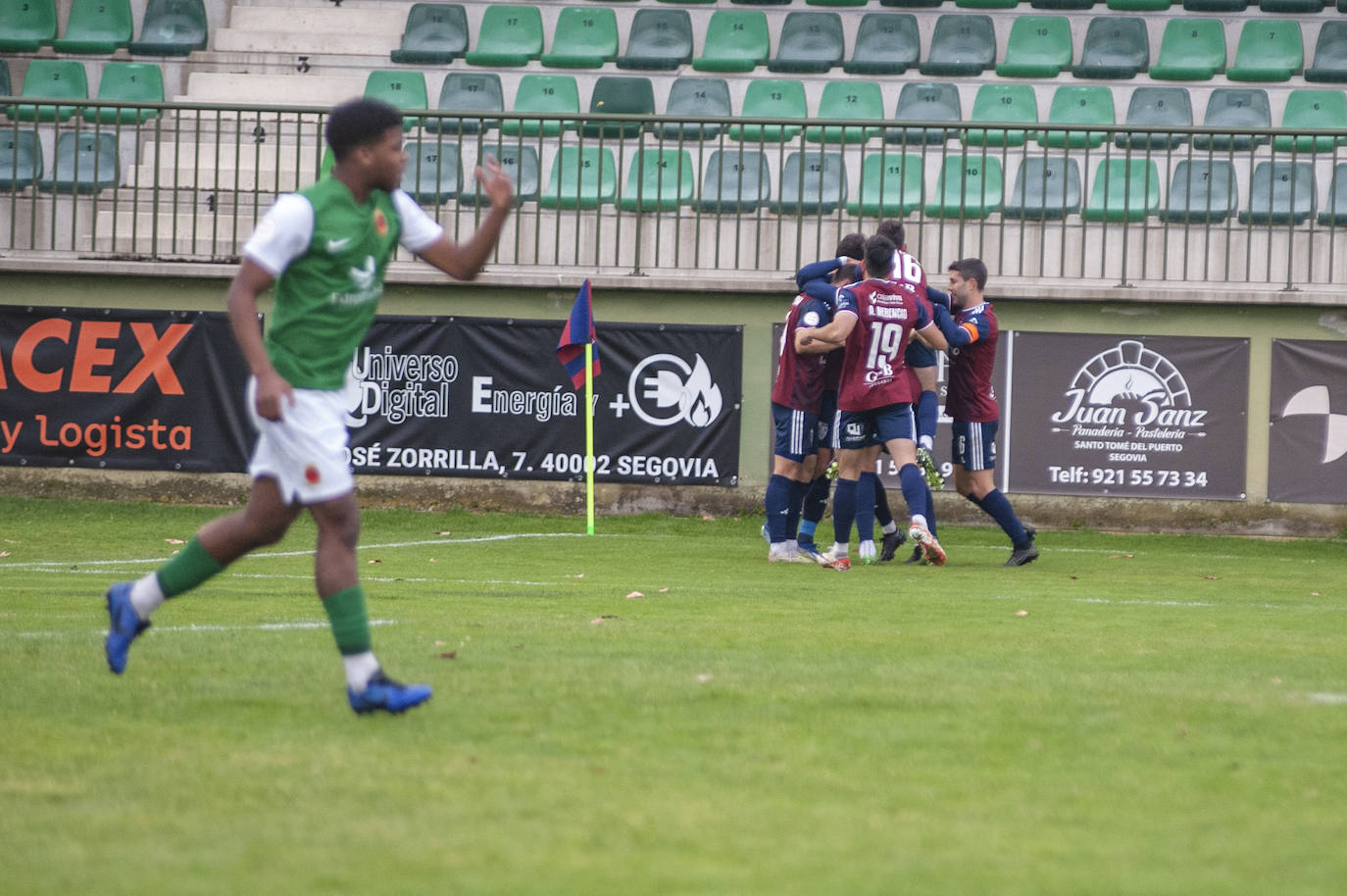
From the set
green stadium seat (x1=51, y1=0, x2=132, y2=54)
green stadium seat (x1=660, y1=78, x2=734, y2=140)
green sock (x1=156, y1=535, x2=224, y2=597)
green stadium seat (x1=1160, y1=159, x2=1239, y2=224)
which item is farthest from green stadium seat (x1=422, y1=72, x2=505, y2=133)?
green sock (x1=156, y1=535, x2=224, y2=597)

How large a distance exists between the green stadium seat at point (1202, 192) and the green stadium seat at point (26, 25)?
13119 mm

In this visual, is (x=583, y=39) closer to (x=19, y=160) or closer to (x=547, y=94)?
(x=547, y=94)

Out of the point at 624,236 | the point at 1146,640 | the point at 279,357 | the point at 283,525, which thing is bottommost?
the point at 1146,640

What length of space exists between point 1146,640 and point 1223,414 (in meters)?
8.49

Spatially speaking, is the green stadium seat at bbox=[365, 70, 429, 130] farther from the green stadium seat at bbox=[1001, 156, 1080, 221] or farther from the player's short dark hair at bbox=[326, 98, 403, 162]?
the player's short dark hair at bbox=[326, 98, 403, 162]

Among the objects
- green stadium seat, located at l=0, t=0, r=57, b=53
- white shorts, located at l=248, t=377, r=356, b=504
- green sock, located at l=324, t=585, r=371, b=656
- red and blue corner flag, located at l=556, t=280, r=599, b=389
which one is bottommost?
green sock, located at l=324, t=585, r=371, b=656

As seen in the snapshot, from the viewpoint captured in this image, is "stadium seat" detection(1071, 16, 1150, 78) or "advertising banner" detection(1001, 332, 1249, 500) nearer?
"advertising banner" detection(1001, 332, 1249, 500)

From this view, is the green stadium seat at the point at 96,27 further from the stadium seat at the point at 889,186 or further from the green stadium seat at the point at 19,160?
the stadium seat at the point at 889,186

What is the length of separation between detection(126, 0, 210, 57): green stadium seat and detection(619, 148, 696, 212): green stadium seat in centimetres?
660

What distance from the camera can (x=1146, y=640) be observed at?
21.4ft

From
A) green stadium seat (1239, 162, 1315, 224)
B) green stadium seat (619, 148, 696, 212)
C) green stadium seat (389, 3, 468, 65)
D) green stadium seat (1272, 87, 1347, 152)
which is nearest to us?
green stadium seat (1239, 162, 1315, 224)

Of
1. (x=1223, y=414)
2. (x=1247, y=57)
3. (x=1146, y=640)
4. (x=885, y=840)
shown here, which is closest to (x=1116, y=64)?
(x=1247, y=57)

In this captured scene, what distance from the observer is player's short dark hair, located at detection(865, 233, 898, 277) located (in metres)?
10.0

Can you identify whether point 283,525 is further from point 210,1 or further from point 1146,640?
point 210,1
